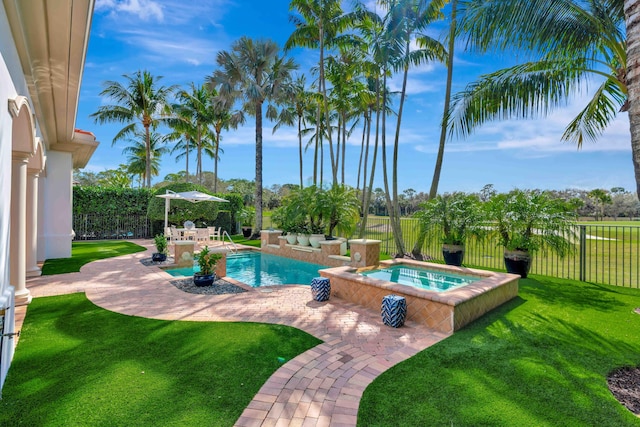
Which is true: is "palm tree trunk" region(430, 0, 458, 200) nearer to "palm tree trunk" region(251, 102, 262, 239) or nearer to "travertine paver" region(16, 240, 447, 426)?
"travertine paver" region(16, 240, 447, 426)

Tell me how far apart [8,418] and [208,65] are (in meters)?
19.0

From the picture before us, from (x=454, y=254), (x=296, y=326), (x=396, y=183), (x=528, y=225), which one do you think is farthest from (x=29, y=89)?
(x=528, y=225)

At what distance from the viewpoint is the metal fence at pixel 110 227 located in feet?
55.5

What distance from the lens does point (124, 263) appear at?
1012 centimetres

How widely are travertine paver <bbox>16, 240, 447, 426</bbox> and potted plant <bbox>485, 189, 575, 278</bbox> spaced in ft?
15.4

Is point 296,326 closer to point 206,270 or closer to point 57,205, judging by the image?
point 206,270

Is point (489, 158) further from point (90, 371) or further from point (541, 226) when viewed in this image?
point (90, 371)

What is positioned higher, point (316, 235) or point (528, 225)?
point (528, 225)

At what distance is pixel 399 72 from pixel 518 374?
1127 centimetres

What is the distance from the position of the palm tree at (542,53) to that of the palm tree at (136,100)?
19.8 meters

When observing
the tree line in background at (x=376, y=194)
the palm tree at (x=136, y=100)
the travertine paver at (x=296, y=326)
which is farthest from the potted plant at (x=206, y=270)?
the tree line in background at (x=376, y=194)

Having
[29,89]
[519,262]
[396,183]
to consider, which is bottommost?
[519,262]

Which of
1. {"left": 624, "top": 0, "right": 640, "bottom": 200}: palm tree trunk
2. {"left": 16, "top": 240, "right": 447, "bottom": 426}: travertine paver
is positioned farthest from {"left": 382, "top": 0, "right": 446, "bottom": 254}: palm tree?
{"left": 624, "top": 0, "right": 640, "bottom": 200}: palm tree trunk

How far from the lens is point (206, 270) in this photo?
7.47 metres
